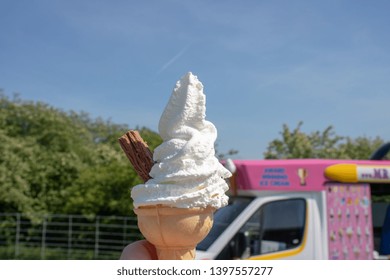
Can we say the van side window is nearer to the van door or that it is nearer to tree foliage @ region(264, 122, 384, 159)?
the van door

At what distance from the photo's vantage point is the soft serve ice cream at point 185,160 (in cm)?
256

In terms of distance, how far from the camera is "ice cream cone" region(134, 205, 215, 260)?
2.53 m

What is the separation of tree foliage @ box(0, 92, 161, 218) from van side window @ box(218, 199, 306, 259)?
33.2 ft

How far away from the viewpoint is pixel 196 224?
101 inches

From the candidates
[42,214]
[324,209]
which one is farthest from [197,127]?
[42,214]

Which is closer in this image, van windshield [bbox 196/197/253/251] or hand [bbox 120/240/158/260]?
hand [bbox 120/240/158/260]

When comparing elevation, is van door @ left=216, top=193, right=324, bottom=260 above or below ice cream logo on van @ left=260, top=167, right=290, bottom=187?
below

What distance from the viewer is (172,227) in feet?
8.30

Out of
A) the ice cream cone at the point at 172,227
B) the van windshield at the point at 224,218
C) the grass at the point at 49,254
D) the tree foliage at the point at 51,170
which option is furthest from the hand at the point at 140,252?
the tree foliage at the point at 51,170

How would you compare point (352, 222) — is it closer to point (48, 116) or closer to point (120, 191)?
point (120, 191)

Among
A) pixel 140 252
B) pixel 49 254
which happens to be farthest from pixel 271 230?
pixel 49 254

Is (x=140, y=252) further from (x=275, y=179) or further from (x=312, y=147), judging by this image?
(x=312, y=147)

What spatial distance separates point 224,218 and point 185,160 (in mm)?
3373

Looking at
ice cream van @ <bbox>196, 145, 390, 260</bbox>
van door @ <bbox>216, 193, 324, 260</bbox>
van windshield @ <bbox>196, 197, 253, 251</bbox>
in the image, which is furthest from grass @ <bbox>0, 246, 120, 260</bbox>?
van door @ <bbox>216, 193, 324, 260</bbox>
